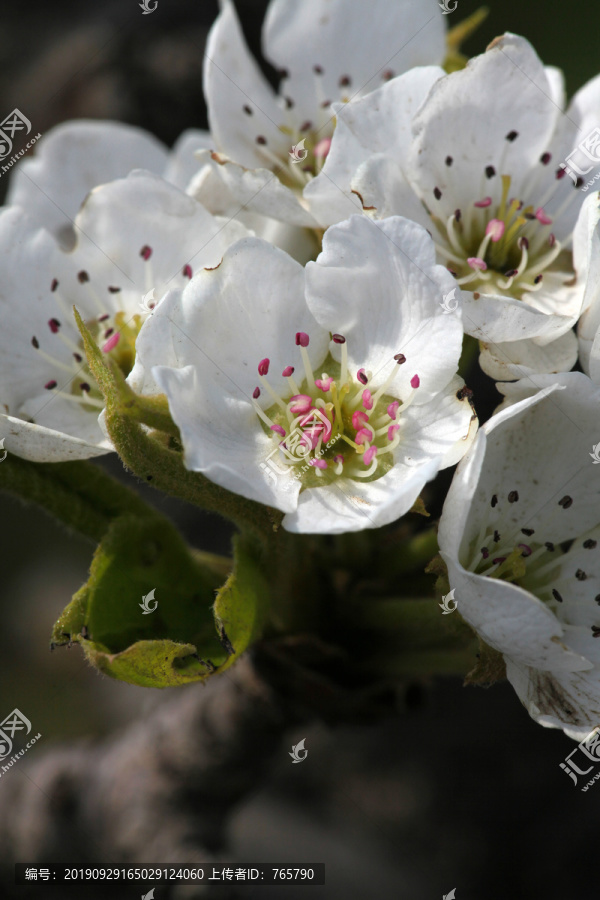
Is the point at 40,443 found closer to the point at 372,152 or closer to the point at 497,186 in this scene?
the point at 372,152

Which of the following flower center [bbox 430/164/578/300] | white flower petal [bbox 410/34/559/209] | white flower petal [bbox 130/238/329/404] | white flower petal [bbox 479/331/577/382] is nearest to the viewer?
white flower petal [bbox 130/238/329/404]

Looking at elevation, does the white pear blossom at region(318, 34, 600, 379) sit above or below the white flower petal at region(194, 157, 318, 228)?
below

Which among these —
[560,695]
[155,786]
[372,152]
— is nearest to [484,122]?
[372,152]

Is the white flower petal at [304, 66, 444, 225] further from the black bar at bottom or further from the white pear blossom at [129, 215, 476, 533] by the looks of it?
the black bar at bottom

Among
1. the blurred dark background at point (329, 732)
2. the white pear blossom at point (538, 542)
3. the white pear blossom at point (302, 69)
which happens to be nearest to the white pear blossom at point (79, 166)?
the white pear blossom at point (302, 69)

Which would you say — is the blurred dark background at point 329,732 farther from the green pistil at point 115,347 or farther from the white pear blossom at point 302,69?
the green pistil at point 115,347

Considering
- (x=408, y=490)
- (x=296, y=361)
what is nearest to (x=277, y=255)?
(x=296, y=361)

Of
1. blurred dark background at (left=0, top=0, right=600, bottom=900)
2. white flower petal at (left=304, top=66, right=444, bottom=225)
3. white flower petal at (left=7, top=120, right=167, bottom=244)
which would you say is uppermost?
white flower petal at (left=7, top=120, right=167, bottom=244)

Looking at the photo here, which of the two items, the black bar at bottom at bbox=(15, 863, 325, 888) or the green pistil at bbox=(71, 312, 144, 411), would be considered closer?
the green pistil at bbox=(71, 312, 144, 411)

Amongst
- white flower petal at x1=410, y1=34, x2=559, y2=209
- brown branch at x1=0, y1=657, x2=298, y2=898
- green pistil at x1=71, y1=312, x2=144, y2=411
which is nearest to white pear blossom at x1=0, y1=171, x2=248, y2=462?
green pistil at x1=71, y1=312, x2=144, y2=411
